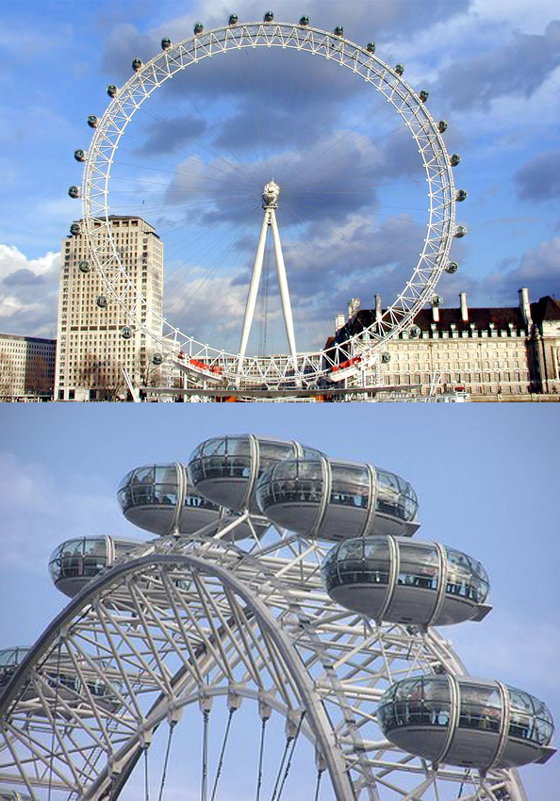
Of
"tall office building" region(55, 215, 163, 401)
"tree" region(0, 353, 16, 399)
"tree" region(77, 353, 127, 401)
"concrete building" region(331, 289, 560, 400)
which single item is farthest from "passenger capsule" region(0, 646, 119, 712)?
"tall office building" region(55, 215, 163, 401)

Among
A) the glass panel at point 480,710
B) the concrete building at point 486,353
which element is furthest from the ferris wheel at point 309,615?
the concrete building at point 486,353

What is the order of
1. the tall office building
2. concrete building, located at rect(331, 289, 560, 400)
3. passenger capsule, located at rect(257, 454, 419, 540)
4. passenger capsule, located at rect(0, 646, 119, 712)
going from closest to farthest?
passenger capsule, located at rect(257, 454, 419, 540), passenger capsule, located at rect(0, 646, 119, 712), concrete building, located at rect(331, 289, 560, 400), the tall office building

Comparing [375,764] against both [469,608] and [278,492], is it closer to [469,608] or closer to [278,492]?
[469,608]

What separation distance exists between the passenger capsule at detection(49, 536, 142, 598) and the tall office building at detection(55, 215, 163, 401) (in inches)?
2954

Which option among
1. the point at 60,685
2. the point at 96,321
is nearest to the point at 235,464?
the point at 60,685

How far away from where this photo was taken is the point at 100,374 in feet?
387

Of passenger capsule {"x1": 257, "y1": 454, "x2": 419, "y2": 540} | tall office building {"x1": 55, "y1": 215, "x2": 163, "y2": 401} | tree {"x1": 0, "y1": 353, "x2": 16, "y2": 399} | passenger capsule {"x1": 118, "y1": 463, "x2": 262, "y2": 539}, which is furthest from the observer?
tall office building {"x1": 55, "y1": 215, "x2": 163, "y2": 401}

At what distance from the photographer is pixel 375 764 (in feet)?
84.7

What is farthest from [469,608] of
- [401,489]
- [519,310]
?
[519,310]

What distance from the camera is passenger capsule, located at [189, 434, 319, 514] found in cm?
3158

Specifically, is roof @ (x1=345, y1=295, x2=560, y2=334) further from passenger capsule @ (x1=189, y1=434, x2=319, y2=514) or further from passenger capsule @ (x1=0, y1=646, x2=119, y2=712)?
passenger capsule @ (x1=189, y1=434, x2=319, y2=514)

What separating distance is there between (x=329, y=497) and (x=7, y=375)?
88.2 m

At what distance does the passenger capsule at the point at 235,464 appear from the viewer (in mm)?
31578

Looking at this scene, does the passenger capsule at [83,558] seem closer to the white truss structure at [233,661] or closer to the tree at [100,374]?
the white truss structure at [233,661]
